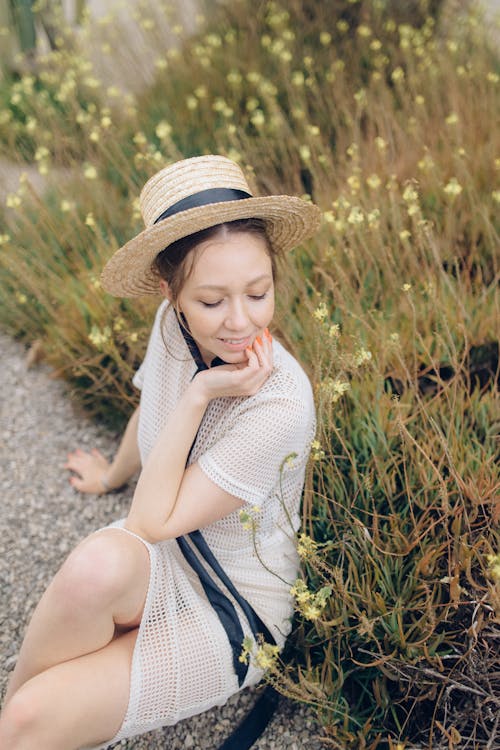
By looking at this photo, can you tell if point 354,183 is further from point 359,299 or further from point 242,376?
point 242,376

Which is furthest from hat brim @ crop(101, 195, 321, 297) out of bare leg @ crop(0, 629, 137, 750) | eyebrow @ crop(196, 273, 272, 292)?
bare leg @ crop(0, 629, 137, 750)

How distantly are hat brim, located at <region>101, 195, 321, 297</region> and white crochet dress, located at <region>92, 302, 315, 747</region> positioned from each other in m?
0.29

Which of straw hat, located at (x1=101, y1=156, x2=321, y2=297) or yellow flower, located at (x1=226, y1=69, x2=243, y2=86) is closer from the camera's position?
straw hat, located at (x1=101, y1=156, x2=321, y2=297)

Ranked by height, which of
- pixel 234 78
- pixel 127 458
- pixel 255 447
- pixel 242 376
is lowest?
pixel 127 458

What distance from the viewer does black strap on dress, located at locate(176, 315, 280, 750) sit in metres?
1.84

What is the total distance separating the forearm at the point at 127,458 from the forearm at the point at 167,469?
2.03 ft

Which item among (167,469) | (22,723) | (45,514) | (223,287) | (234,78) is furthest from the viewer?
(234,78)

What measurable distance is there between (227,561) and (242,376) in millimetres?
580

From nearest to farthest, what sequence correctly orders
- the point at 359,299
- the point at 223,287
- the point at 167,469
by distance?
the point at 223,287, the point at 167,469, the point at 359,299

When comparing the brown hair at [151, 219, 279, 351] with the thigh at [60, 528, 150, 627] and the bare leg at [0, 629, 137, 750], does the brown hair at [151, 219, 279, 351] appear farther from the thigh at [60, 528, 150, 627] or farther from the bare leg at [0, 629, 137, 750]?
the bare leg at [0, 629, 137, 750]

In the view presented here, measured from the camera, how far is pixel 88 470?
2.91 meters

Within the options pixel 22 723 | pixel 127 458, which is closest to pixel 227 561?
pixel 22 723

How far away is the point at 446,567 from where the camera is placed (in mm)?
2021

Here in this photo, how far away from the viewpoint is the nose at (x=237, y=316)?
169 centimetres
